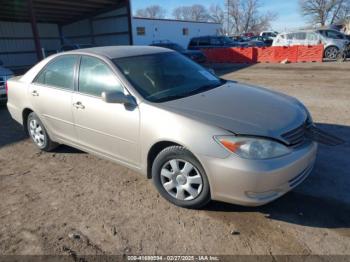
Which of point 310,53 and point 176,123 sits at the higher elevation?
point 176,123

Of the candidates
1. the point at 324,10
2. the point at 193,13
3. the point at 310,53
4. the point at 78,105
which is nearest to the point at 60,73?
the point at 78,105

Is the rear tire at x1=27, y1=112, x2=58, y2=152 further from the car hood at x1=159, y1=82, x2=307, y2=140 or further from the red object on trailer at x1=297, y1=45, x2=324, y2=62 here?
the red object on trailer at x1=297, y1=45, x2=324, y2=62

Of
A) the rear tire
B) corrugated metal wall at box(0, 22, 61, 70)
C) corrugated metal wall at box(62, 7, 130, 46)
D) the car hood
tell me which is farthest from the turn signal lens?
corrugated metal wall at box(0, 22, 61, 70)

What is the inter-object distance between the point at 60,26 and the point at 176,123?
25.0m

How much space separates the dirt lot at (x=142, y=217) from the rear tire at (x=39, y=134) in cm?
42

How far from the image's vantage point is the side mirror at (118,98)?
123 inches

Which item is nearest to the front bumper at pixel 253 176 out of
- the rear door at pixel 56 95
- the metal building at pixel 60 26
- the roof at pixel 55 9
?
the rear door at pixel 56 95

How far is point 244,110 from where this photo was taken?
120 inches

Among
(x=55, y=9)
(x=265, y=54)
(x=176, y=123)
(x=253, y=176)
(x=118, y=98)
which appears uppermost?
(x=55, y=9)

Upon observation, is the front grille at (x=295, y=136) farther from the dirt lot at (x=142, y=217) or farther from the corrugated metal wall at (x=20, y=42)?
the corrugated metal wall at (x=20, y=42)

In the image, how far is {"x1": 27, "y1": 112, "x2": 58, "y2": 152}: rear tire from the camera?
4609 mm

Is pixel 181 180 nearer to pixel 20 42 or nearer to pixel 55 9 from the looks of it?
pixel 55 9

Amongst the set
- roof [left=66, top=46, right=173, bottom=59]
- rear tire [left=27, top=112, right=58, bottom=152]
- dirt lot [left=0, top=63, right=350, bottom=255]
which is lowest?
dirt lot [left=0, top=63, right=350, bottom=255]

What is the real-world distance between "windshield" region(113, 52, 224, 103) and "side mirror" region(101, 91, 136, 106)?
15 cm
